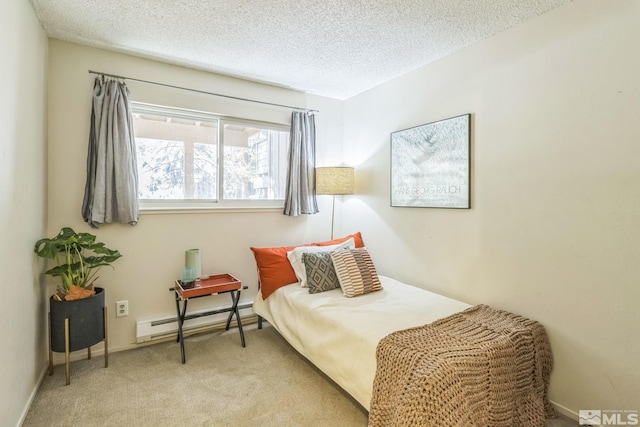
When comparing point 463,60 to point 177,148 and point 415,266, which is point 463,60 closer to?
point 415,266

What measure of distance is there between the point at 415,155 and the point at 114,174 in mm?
2454

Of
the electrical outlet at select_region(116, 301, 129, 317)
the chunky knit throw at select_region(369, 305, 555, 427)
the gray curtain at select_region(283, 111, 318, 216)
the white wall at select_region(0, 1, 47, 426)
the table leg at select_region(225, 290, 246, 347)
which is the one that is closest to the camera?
the chunky knit throw at select_region(369, 305, 555, 427)

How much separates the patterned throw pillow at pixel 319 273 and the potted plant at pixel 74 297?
1410 mm

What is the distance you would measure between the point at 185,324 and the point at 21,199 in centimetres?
156

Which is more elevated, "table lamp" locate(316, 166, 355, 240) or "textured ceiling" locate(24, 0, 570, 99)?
"textured ceiling" locate(24, 0, 570, 99)

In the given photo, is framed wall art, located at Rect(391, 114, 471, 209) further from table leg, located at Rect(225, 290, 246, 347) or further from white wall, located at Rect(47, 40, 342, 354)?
table leg, located at Rect(225, 290, 246, 347)

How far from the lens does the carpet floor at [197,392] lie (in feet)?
5.73

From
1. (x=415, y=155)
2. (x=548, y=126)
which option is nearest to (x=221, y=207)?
(x=415, y=155)

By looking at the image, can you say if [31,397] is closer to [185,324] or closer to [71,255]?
[71,255]

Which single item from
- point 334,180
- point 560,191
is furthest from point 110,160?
point 560,191

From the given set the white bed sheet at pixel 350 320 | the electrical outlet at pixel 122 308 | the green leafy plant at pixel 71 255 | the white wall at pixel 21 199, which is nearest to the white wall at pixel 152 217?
the electrical outlet at pixel 122 308

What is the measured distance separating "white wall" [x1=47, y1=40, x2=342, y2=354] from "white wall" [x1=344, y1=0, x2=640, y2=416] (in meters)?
1.65

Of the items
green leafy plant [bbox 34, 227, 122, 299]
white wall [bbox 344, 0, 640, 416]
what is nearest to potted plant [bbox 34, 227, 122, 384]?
green leafy plant [bbox 34, 227, 122, 299]

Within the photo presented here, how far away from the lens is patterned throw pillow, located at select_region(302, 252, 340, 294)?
2.50 meters
